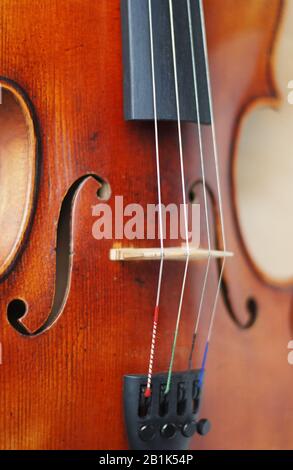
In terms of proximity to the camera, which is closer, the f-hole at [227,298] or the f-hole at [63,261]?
the f-hole at [63,261]

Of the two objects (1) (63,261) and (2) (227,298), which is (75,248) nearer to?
(1) (63,261)

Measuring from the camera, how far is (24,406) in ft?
2.84

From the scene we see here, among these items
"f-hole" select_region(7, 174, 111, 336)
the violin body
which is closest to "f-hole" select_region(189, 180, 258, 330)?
the violin body

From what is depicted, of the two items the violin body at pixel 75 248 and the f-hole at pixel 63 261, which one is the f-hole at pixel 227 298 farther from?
the f-hole at pixel 63 261

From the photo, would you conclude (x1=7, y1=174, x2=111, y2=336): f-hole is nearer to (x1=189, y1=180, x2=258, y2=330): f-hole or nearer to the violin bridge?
the violin bridge

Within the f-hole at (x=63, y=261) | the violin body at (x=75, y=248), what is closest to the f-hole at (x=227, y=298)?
the violin body at (x=75, y=248)

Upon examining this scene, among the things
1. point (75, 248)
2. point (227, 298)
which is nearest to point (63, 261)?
point (75, 248)

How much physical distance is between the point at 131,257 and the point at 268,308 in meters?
0.29

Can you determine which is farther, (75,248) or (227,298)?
(227,298)

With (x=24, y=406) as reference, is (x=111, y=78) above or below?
above

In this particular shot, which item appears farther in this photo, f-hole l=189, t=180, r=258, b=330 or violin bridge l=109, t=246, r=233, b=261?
f-hole l=189, t=180, r=258, b=330

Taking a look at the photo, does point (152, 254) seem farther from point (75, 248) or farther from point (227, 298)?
point (227, 298)
